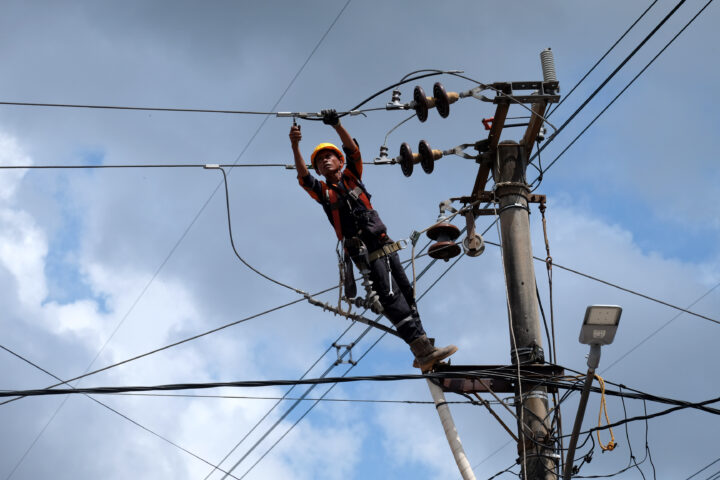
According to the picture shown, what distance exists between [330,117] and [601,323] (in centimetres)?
330

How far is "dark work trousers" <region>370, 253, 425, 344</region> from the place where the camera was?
9875 mm

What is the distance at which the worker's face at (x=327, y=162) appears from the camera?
10125 mm

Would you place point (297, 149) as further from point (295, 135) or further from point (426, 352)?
point (426, 352)

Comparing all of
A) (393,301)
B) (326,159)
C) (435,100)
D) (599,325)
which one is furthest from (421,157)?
(599,325)

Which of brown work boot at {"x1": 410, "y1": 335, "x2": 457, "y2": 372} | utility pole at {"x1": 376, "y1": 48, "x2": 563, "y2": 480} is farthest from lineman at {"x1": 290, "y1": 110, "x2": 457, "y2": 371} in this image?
utility pole at {"x1": 376, "y1": 48, "x2": 563, "y2": 480}

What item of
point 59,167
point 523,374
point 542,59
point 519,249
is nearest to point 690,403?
point 523,374

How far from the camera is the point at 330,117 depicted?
9.70 meters

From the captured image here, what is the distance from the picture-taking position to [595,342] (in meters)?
7.91

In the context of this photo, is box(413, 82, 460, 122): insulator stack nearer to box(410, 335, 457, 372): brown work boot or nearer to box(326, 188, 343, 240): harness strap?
box(326, 188, 343, 240): harness strap

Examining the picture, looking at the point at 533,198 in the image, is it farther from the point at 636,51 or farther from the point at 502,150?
the point at 636,51

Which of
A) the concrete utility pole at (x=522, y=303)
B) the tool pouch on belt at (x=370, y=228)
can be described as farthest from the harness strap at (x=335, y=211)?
the concrete utility pole at (x=522, y=303)

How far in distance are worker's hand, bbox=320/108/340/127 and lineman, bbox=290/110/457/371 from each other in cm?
1

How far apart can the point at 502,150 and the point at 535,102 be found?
58 centimetres

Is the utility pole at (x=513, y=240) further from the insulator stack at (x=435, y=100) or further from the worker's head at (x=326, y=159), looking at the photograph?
the worker's head at (x=326, y=159)
